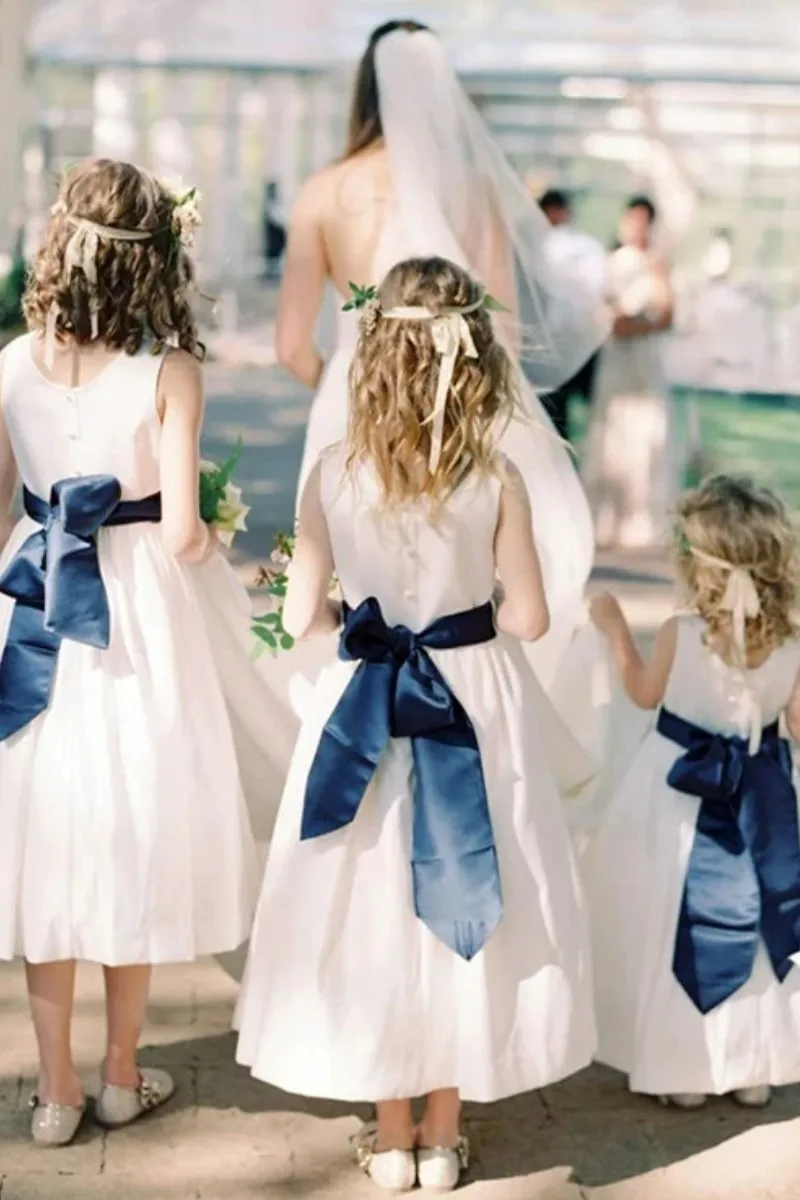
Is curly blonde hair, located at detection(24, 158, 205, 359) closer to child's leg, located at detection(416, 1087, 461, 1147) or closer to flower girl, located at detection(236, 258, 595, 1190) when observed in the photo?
flower girl, located at detection(236, 258, 595, 1190)

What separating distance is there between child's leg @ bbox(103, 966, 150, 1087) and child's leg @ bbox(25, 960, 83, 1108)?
0.28ft

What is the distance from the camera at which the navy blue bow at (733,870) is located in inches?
155

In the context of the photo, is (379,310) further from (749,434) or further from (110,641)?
(749,434)

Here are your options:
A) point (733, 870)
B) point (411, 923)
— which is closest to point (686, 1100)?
point (733, 870)

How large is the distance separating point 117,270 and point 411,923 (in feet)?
4.37

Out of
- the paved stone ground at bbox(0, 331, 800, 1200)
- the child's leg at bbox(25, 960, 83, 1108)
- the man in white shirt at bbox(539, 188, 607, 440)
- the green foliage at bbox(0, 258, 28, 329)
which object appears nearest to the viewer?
the paved stone ground at bbox(0, 331, 800, 1200)

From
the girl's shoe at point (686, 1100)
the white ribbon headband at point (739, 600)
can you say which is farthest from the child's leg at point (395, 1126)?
the white ribbon headband at point (739, 600)

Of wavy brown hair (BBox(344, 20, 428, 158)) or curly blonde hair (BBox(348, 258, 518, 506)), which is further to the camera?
wavy brown hair (BBox(344, 20, 428, 158))

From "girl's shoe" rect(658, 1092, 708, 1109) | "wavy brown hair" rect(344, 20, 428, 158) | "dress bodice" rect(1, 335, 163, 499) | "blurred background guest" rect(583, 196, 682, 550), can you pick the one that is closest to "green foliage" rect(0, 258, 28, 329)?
"blurred background guest" rect(583, 196, 682, 550)

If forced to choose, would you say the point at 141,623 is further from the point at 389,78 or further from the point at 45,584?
the point at 389,78

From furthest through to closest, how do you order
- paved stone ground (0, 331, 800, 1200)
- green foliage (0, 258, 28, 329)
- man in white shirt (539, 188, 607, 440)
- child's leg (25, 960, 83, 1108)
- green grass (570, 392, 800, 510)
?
green foliage (0, 258, 28, 329)
green grass (570, 392, 800, 510)
man in white shirt (539, 188, 607, 440)
child's leg (25, 960, 83, 1108)
paved stone ground (0, 331, 800, 1200)

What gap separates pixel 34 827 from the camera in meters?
3.66

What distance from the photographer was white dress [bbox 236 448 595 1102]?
3.45m

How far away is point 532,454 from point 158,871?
2.02 m
